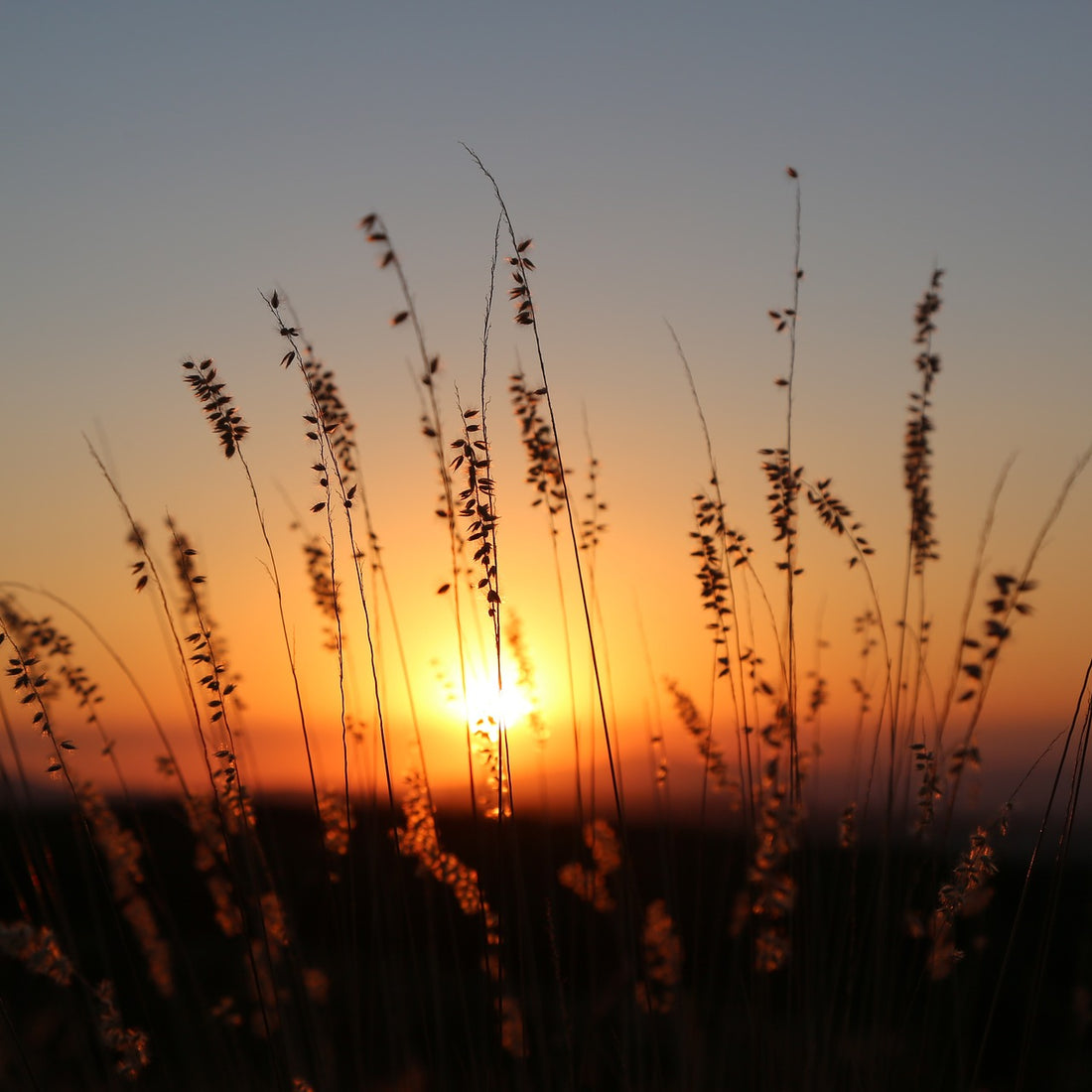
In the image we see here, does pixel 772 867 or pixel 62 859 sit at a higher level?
pixel 772 867

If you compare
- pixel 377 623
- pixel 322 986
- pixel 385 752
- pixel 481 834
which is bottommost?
pixel 322 986

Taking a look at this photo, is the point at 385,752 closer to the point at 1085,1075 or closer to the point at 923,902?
the point at 923,902

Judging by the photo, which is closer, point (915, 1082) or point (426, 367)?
point (426, 367)

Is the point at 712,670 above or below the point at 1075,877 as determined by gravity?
above

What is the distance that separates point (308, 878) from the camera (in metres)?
6.61

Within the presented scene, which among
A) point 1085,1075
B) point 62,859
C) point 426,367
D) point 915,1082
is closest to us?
point 426,367

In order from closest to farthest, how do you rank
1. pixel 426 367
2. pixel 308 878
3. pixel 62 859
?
pixel 426 367
pixel 308 878
pixel 62 859

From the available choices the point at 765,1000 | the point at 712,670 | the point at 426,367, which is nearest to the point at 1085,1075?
the point at 765,1000

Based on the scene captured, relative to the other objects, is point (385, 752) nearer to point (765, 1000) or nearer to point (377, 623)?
point (377, 623)

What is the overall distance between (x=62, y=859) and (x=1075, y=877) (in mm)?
7742

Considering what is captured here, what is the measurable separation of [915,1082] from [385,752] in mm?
1590

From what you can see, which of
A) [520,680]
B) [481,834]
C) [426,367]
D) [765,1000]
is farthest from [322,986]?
[426,367]

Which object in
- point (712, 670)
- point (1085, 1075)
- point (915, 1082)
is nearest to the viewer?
point (915, 1082)

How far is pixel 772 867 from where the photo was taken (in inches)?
116
